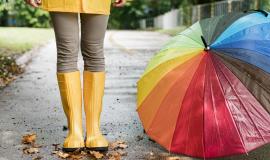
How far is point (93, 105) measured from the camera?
4184 mm

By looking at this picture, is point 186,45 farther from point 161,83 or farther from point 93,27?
point 93,27

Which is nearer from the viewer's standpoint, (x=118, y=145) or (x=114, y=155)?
(x=114, y=155)

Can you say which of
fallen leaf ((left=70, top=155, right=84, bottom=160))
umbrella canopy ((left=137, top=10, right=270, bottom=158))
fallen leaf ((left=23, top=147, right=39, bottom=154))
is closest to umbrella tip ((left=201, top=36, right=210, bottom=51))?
umbrella canopy ((left=137, top=10, right=270, bottom=158))

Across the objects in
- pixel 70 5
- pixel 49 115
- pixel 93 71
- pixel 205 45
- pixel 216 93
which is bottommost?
pixel 49 115

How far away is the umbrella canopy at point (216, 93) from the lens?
3.69m

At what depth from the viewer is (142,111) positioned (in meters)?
4.23

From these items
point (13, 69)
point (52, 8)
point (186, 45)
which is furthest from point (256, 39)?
point (13, 69)

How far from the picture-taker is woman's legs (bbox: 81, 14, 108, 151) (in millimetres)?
4090

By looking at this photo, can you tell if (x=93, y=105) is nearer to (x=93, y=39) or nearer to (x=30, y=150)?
(x=93, y=39)

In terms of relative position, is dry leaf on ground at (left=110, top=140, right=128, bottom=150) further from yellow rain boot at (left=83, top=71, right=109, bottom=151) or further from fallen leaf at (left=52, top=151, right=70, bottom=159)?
Answer: fallen leaf at (left=52, top=151, right=70, bottom=159)

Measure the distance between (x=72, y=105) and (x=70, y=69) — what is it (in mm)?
258

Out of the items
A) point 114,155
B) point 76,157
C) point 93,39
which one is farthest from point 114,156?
point 93,39

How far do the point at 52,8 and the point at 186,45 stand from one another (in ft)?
3.32

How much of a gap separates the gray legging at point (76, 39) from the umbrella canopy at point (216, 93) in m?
0.47
